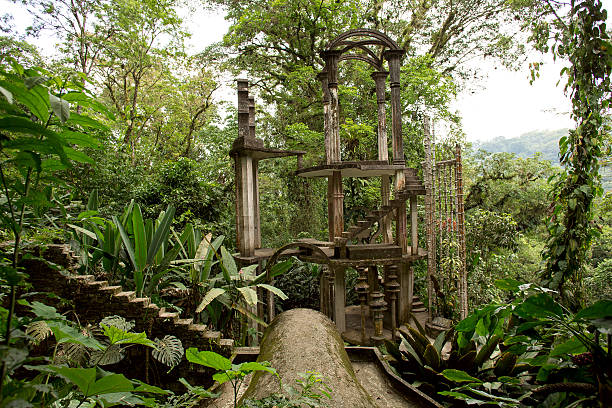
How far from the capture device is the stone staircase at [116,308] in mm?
3660

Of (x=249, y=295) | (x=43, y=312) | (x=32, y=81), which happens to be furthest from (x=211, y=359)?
(x=249, y=295)

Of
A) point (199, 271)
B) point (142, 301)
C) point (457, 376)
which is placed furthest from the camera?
point (199, 271)

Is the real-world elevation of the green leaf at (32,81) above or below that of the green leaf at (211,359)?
above

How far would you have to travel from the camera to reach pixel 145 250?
395 cm

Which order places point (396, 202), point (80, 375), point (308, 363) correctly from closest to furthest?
point (80, 375), point (308, 363), point (396, 202)

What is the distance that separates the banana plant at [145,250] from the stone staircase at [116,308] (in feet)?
1.01

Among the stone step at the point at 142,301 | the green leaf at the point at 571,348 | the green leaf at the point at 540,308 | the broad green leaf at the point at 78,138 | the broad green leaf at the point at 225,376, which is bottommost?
the stone step at the point at 142,301

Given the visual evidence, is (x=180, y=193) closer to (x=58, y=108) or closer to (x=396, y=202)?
(x=396, y=202)

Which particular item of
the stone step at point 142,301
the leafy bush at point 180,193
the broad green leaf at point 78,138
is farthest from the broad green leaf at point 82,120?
the leafy bush at point 180,193

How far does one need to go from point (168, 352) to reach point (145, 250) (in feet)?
4.60

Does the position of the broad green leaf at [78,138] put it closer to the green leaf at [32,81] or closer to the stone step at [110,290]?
the green leaf at [32,81]

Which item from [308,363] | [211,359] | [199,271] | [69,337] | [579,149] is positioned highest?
[579,149]

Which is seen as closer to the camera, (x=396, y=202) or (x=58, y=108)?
(x=58, y=108)

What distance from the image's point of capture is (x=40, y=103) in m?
0.84
